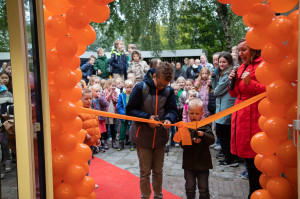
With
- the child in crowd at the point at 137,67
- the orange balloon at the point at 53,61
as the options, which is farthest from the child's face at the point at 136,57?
the orange balloon at the point at 53,61

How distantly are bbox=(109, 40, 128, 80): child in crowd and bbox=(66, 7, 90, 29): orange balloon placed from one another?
6951 mm

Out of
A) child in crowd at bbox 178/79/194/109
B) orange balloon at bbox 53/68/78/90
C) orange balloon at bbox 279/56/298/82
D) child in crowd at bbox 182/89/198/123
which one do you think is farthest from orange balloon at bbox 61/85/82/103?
child in crowd at bbox 178/79/194/109

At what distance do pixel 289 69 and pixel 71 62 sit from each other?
2.29m

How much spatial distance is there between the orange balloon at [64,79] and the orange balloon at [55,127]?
0.37 m

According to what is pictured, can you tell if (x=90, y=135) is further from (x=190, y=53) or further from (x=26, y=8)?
(x=190, y=53)

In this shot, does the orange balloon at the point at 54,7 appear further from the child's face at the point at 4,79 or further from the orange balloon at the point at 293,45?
the orange balloon at the point at 293,45

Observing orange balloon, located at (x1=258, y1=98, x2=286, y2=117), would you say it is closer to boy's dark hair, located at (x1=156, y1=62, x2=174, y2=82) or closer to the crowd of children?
the crowd of children

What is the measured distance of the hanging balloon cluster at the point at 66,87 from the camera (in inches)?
126

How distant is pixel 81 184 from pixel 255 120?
216 cm

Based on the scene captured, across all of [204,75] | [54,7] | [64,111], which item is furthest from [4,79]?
[204,75]

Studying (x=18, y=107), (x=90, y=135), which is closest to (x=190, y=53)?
(x=90, y=135)

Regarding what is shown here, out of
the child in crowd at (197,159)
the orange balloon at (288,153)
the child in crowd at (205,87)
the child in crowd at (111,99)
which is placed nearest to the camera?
the orange balloon at (288,153)

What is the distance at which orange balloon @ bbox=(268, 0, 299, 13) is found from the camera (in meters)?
2.90

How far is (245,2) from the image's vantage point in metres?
3.21
